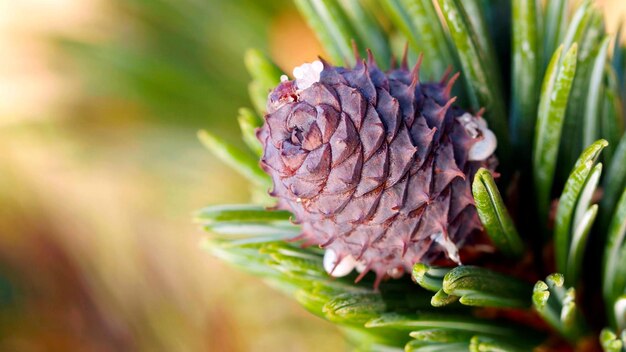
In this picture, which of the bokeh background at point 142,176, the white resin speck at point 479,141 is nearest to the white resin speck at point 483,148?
the white resin speck at point 479,141

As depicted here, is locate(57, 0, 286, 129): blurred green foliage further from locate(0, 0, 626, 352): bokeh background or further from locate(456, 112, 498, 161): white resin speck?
locate(456, 112, 498, 161): white resin speck

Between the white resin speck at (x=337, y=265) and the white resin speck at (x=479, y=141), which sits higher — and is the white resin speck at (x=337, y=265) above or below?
below

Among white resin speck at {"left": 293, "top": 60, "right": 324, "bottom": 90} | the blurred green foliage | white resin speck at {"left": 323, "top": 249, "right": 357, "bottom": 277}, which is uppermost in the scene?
the blurred green foliage

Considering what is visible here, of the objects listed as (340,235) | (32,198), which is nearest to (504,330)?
(340,235)

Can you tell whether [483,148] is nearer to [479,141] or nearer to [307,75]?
[479,141]

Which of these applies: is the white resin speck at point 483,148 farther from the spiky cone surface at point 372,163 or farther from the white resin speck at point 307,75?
the white resin speck at point 307,75

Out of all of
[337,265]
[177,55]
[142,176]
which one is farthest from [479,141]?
[142,176]

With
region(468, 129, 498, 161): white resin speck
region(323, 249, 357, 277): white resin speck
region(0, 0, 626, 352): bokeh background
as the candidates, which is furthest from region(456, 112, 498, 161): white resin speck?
region(0, 0, 626, 352): bokeh background
